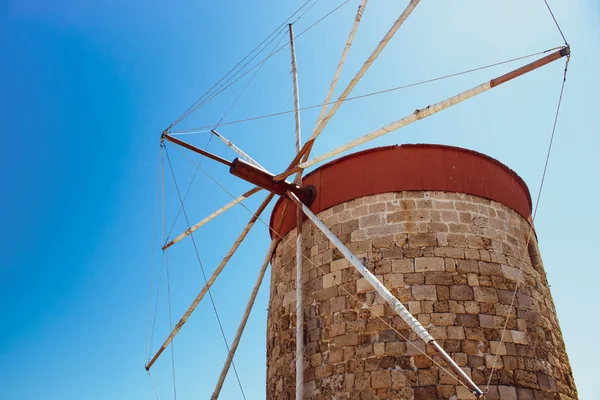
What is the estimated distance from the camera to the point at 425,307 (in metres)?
6.98

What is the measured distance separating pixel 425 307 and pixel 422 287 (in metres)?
0.28

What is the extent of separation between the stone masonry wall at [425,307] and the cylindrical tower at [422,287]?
0.02m

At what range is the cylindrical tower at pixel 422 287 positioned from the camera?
22.1 feet

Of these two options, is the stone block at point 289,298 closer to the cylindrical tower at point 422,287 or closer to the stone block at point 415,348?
the cylindrical tower at point 422,287

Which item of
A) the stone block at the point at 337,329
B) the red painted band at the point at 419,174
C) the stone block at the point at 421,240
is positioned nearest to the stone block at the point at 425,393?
the stone block at the point at 337,329

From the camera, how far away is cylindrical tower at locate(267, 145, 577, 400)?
22.1 feet

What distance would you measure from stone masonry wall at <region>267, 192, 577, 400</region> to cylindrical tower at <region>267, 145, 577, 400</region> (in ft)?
0.05

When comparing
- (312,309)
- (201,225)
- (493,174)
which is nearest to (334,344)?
(312,309)

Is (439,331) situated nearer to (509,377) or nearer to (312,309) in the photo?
(509,377)

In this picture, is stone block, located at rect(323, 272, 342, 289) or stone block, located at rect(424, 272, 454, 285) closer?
stone block, located at rect(424, 272, 454, 285)

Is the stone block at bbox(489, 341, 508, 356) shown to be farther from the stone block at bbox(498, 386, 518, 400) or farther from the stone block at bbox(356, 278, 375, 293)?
the stone block at bbox(356, 278, 375, 293)

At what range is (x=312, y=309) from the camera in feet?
25.8

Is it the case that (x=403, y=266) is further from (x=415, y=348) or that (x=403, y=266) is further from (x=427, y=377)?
(x=427, y=377)

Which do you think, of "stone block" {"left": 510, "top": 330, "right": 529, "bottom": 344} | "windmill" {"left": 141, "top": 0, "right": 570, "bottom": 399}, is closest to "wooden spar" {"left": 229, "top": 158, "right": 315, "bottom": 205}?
"windmill" {"left": 141, "top": 0, "right": 570, "bottom": 399}
